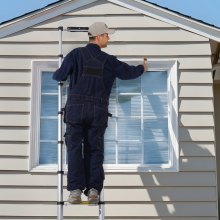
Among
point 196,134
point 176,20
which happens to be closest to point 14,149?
point 196,134

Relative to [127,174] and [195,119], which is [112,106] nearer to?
[127,174]

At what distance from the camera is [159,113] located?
7.00 meters

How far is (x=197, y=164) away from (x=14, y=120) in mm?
2387

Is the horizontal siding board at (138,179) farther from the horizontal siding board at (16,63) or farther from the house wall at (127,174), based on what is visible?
the horizontal siding board at (16,63)

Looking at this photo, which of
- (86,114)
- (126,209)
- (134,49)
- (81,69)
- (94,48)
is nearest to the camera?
Result: (86,114)

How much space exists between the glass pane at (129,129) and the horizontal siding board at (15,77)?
132 centimetres

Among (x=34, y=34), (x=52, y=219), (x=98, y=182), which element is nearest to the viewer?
(x=98, y=182)

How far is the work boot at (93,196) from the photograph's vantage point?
5.25 meters

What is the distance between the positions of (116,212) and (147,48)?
2135 millimetres

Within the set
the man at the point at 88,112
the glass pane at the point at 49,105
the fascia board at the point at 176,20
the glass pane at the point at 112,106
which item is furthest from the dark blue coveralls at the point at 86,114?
the fascia board at the point at 176,20

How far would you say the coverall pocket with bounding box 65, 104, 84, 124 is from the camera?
5.40 meters

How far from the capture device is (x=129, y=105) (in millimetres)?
7000

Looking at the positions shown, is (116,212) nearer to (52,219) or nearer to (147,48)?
(52,219)

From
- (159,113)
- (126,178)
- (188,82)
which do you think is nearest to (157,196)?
(126,178)
